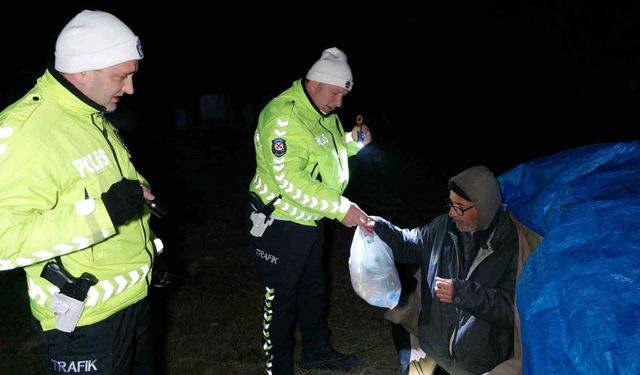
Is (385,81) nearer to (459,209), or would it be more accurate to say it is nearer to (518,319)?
(459,209)

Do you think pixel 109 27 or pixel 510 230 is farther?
pixel 510 230

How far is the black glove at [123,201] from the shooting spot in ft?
6.23

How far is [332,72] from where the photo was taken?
3.15m

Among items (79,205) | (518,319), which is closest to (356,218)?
(518,319)

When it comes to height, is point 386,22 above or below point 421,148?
above

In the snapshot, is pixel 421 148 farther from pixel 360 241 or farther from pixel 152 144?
pixel 360 241

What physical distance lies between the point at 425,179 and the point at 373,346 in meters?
5.65

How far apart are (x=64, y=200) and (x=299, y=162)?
1342 mm

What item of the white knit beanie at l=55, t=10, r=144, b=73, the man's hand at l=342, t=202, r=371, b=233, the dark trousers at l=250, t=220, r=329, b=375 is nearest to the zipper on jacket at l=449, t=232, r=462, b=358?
the man's hand at l=342, t=202, r=371, b=233

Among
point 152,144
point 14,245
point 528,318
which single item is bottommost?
point 152,144

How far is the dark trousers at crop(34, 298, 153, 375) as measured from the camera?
210cm

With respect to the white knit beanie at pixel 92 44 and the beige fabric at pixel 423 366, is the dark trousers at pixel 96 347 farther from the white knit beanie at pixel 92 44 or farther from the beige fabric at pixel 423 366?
the beige fabric at pixel 423 366

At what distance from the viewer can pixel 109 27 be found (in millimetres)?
2109

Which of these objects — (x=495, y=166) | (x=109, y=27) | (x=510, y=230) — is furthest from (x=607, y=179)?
(x=495, y=166)
